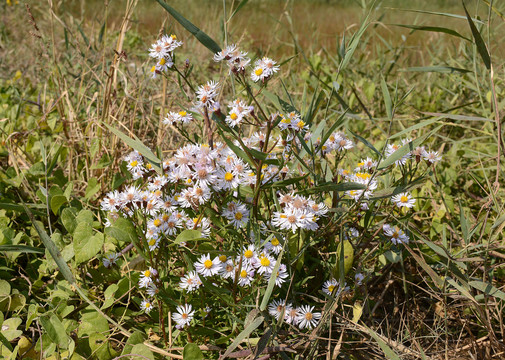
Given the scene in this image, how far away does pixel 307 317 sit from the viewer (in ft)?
3.22

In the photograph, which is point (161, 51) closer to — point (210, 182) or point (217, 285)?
point (210, 182)

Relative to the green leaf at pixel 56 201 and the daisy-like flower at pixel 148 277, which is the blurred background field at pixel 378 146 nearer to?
the green leaf at pixel 56 201

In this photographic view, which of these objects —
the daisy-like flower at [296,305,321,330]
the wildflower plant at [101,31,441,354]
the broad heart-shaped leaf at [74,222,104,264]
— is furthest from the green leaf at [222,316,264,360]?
the broad heart-shaped leaf at [74,222,104,264]

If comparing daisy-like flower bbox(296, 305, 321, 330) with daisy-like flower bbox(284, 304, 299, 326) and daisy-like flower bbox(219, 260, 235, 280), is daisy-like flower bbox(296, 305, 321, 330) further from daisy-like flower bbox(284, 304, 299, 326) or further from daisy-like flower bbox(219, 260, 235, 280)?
daisy-like flower bbox(219, 260, 235, 280)

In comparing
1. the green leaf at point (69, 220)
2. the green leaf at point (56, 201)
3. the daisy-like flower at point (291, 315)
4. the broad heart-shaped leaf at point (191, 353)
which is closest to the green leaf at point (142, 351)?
the broad heart-shaped leaf at point (191, 353)

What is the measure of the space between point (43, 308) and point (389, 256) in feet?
2.74

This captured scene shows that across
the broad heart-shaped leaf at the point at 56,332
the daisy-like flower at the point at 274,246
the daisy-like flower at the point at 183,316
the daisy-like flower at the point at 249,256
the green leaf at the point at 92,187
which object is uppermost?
the green leaf at the point at 92,187

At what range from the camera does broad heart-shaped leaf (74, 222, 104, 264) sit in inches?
42.7

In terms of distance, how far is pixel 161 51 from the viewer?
98 centimetres

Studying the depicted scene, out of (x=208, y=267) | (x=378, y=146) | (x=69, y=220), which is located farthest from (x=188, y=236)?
(x=378, y=146)

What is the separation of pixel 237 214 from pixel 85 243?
0.41 m

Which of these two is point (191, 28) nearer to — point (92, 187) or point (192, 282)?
point (192, 282)

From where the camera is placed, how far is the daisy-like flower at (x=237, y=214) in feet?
3.04

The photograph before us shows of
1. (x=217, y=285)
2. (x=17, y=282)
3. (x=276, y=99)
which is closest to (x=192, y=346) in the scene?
(x=217, y=285)
